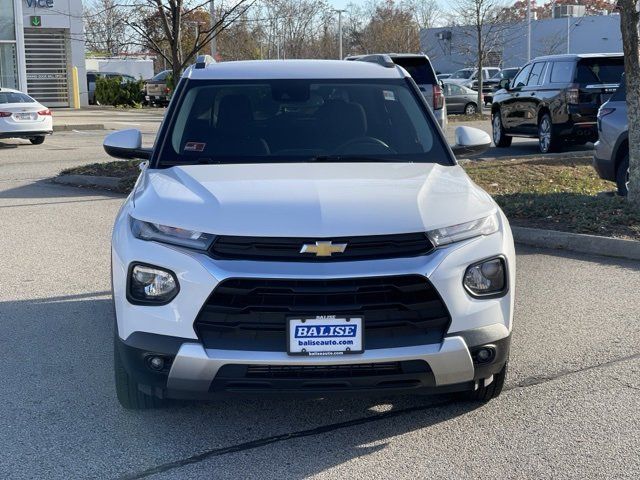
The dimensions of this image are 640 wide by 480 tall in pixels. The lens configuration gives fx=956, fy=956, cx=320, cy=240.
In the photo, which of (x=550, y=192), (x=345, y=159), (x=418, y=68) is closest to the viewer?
(x=345, y=159)

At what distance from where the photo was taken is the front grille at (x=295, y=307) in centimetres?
411

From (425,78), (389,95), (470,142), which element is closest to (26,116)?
(425,78)

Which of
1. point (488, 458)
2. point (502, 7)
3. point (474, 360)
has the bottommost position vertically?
point (488, 458)

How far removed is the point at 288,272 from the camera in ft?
13.4

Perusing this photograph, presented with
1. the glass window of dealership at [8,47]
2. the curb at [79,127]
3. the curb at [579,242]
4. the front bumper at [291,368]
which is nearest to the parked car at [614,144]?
the curb at [579,242]

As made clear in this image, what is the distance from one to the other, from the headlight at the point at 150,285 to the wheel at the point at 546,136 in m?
14.4

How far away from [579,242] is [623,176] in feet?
8.99

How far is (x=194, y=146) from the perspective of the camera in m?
5.63

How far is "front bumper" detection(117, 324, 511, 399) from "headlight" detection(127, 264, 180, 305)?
Answer: 165 mm

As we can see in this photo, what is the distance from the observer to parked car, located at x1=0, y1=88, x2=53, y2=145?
890 inches

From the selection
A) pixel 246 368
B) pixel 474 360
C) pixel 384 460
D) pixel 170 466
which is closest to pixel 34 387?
pixel 170 466

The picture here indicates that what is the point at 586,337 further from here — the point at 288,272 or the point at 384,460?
the point at 288,272

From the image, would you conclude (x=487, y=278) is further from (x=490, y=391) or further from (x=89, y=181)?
(x=89, y=181)

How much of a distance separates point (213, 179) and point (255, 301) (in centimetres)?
105
